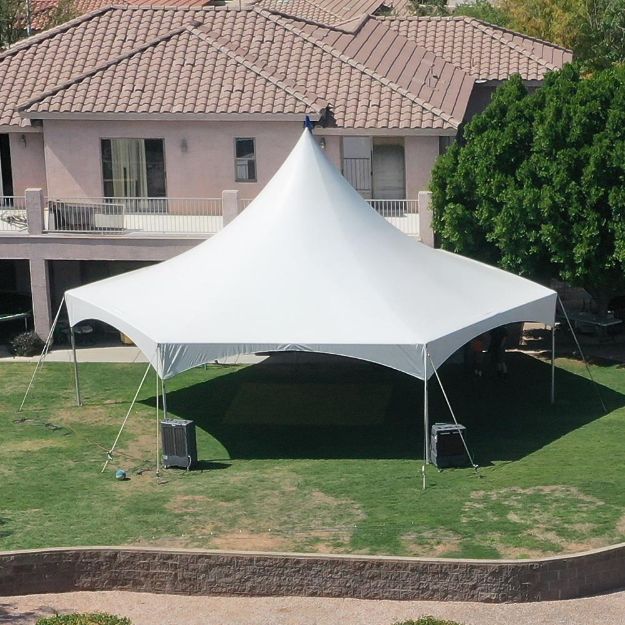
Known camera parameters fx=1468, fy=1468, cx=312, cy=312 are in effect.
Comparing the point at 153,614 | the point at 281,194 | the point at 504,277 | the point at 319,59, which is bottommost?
the point at 153,614

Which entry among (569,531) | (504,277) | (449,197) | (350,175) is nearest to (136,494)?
(569,531)

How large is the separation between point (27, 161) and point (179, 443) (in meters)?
14.0

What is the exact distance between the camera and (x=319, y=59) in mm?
36875

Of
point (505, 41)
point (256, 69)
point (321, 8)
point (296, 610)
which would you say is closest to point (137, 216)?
point (256, 69)

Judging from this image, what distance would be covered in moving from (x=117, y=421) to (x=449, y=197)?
29.7 feet

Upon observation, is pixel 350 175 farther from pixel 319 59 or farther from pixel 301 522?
pixel 301 522

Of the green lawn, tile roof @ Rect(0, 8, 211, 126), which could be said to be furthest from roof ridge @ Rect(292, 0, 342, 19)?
the green lawn

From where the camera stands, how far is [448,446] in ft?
80.2

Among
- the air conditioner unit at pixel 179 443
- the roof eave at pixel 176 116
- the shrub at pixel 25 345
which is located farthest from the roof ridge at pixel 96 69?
the air conditioner unit at pixel 179 443

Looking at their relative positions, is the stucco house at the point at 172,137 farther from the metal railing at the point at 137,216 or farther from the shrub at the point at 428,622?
the shrub at the point at 428,622

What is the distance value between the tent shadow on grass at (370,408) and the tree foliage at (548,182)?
2.41 m

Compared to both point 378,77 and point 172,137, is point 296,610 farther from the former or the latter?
point 378,77

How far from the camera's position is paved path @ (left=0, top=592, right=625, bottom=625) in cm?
1952

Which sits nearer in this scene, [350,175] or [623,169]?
[623,169]
